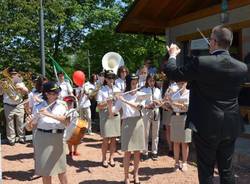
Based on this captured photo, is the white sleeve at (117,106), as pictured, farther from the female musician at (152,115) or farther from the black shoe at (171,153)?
the black shoe at (171,153)

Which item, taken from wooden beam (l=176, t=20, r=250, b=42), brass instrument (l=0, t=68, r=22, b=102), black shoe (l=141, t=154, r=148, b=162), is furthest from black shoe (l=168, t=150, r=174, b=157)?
brass instrument (l=0, t=68, r=22, b=102)

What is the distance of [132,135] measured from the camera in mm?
6598

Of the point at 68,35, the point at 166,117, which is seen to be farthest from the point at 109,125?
the point at 68,35

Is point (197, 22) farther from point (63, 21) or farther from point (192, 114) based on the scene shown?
point (63, 21)

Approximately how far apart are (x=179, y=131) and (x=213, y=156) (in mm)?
3307

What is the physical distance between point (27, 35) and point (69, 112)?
16175mm

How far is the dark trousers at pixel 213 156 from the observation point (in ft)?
13.0

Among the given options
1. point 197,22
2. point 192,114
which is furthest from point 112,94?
point 197,22

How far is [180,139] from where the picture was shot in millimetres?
7273

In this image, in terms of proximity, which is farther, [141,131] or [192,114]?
[141,131]

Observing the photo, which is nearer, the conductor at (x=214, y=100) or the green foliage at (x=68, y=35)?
the conductor at (x=214, y=100)

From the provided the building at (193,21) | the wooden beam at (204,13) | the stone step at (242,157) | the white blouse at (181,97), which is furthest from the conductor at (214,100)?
the wooden beam at (204,13)

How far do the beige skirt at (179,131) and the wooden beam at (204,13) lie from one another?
3230mm

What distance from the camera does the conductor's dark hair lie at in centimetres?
388
